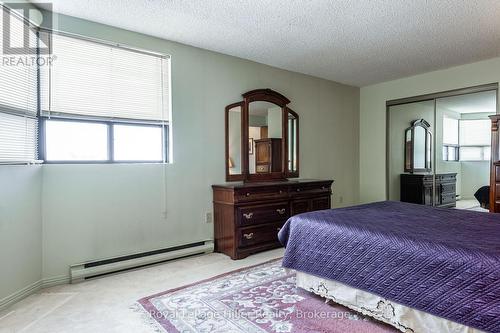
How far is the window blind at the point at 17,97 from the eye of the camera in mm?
2268

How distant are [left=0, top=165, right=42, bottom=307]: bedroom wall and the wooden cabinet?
2.51 m

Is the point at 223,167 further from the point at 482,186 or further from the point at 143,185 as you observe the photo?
the point at 482,186

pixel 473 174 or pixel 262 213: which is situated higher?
pixel 473 174

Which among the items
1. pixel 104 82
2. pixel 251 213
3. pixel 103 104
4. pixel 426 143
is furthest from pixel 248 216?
pixel 426 143

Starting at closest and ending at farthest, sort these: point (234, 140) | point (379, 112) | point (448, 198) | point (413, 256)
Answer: point (413, 256) < point (234, 140) < point (448, 198) < point (379, 112)

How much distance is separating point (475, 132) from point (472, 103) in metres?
0.44

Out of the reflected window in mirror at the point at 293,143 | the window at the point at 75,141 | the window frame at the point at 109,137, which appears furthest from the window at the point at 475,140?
the window at the point at 75,141

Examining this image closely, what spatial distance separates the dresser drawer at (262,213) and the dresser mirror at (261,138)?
21.4 inches

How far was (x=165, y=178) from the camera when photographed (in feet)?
11.1

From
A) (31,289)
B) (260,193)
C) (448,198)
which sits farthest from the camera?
(448,198)

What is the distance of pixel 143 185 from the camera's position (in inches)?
127

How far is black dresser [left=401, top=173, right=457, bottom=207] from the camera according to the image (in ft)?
15.1

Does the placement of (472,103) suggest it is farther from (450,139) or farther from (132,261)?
(132,261)

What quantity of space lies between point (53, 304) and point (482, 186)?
5.29 metres
